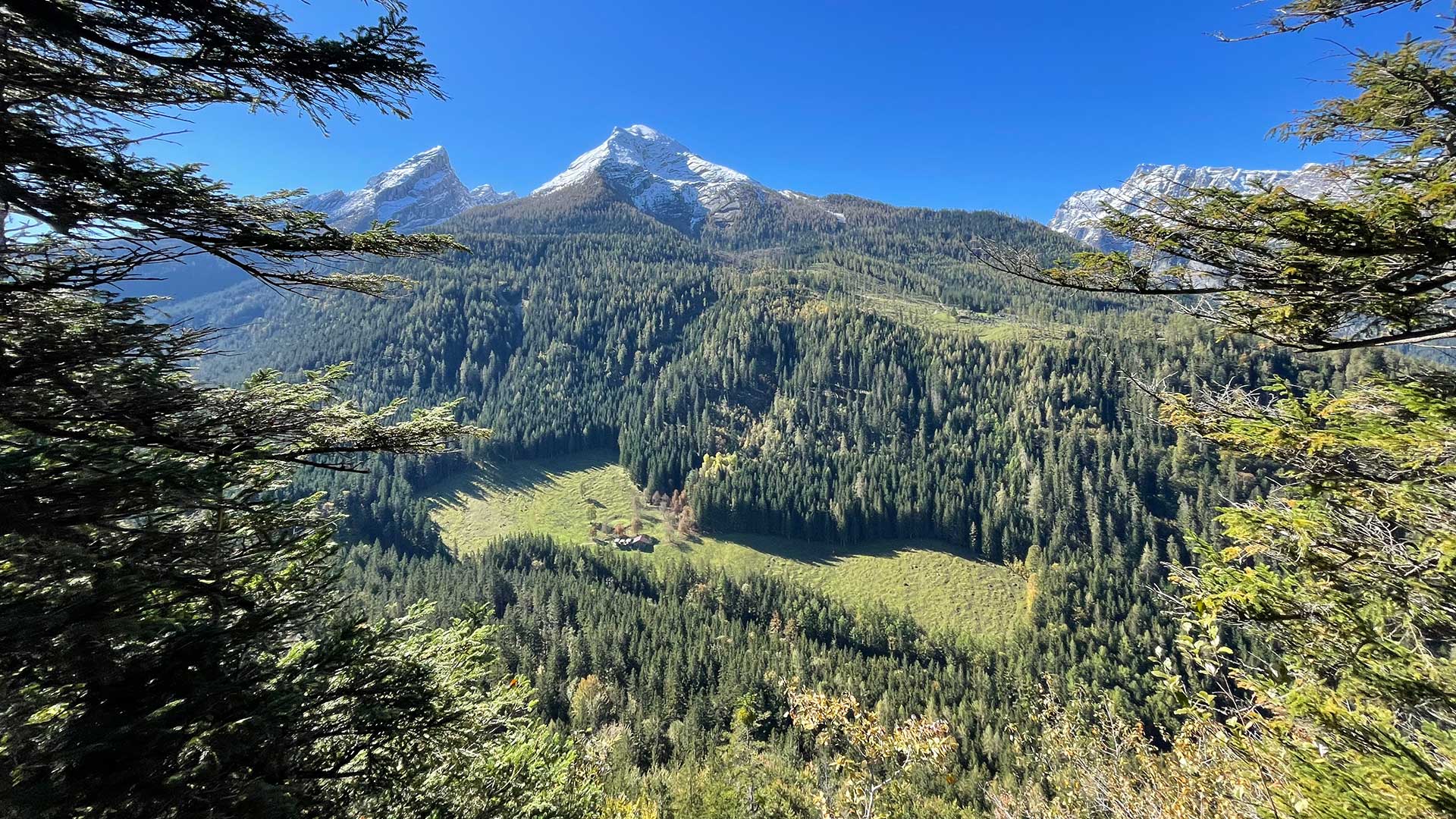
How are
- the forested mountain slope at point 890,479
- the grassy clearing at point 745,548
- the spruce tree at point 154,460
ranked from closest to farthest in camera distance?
1. the spruce tree at point 154,460
2. the forested mountain slope at point 890,479
3. the grassy clearing at point 745,548

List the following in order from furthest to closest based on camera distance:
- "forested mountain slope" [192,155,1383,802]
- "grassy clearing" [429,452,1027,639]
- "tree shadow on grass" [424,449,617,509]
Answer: "tree shadow on grass" [424,449,617,509], "grassy clearing" [429,452,1027,639], "forested mountain slope" [192,155,1383,802]

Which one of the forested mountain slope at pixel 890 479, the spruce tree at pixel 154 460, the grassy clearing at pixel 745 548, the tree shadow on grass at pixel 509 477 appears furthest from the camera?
the tree shadow on grass at pixel 509 477

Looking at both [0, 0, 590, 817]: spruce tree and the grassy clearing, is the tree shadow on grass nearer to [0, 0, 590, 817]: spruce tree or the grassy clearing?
the grassy clearing

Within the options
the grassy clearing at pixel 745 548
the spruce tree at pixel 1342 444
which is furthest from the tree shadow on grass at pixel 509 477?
the spruce tree at pixel 1342 444

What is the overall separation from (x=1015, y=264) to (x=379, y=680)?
1061 cm

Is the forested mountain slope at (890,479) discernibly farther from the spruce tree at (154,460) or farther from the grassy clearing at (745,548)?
the spruce tree at (154,460)

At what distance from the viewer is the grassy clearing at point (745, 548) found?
9338 centimetres

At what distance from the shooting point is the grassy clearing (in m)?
93.4

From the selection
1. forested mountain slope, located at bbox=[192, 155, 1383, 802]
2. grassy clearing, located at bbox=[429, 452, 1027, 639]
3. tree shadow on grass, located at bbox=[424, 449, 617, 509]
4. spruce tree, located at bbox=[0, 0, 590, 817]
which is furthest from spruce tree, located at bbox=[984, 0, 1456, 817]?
tree shadow on grass, located at bbox=[424, 449, 617, 509]

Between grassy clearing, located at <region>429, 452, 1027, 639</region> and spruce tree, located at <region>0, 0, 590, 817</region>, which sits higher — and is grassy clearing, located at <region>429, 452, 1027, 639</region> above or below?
below

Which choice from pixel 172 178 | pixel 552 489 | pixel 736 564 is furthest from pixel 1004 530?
pixel 172 178

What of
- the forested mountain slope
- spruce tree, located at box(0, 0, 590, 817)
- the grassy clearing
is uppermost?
spruce tree, located at box(0, 0, 590, 817)

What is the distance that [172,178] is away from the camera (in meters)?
5.70

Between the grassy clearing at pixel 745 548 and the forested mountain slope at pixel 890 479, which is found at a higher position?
the forested mountain slope at pixel 890 479
